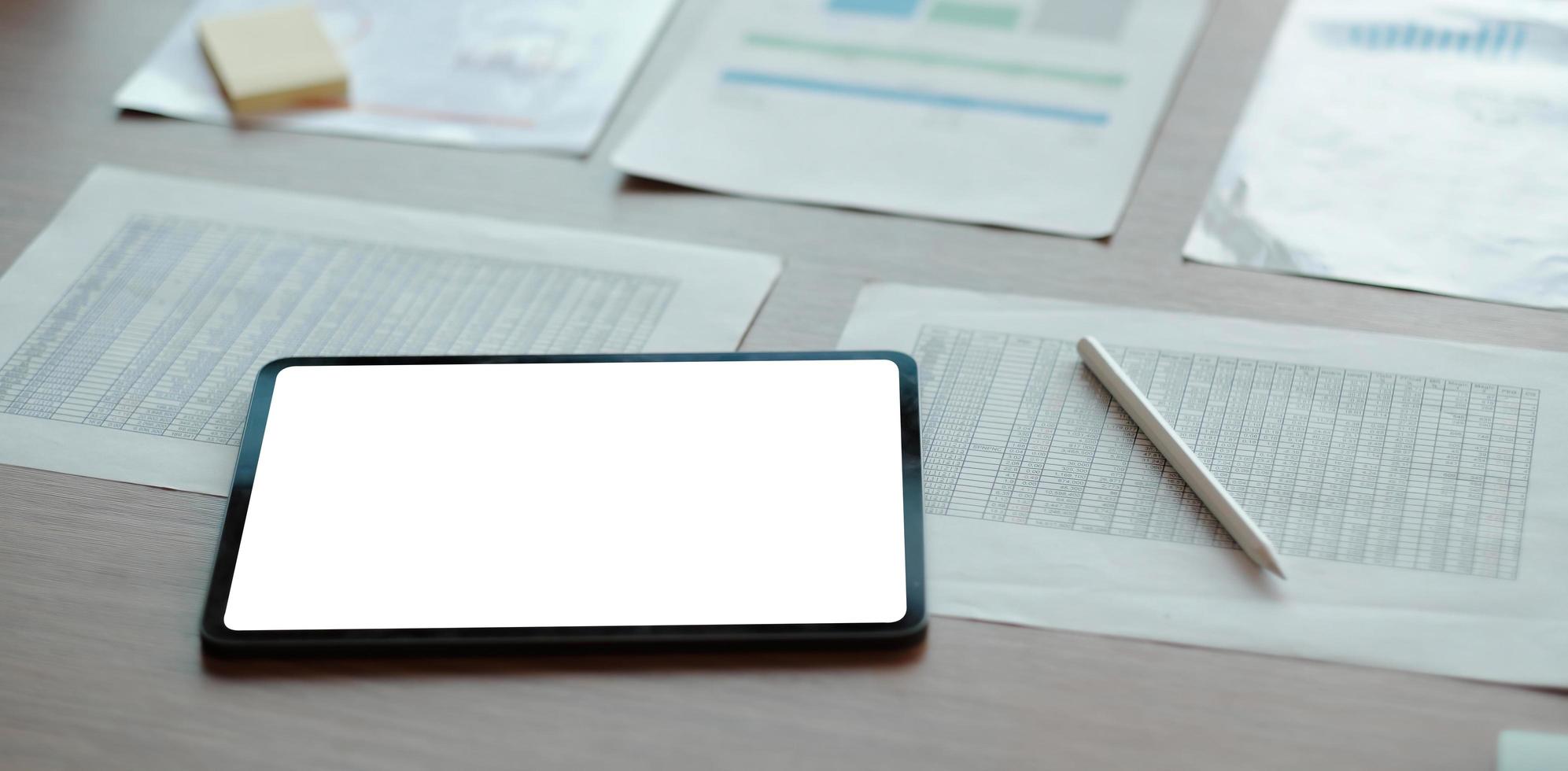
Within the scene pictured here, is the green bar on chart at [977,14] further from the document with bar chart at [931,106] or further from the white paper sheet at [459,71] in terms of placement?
the white paper sheet at [459,71]

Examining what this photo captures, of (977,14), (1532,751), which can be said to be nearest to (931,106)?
(977,14)

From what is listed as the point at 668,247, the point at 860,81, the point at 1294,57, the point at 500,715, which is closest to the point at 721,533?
the point at 500,715

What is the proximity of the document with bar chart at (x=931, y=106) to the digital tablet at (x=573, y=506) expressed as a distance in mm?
183

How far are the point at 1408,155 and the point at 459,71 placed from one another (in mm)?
596

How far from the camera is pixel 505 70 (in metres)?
0.91

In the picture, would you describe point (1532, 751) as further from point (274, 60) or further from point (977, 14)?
point (274, 60)

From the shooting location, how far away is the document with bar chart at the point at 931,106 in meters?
0.78

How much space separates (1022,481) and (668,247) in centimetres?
26

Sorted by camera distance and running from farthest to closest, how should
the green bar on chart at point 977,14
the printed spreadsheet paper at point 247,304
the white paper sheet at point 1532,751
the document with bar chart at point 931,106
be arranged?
the green bar on chart at point 977,14
the document with bar chart at point 931,106
the printed spreadsheet paper at point 247,304
the white paper sheet at point 1532,751

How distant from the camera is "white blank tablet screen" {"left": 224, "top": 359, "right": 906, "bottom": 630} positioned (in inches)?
21.0

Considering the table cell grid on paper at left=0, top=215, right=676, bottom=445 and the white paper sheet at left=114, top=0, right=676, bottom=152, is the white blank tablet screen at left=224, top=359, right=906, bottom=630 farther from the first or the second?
the white paper sheet at left=114, top=0, right=676, bottom=152

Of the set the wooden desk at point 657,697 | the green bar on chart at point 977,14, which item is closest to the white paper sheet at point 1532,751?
the wooden desk at point 657,697

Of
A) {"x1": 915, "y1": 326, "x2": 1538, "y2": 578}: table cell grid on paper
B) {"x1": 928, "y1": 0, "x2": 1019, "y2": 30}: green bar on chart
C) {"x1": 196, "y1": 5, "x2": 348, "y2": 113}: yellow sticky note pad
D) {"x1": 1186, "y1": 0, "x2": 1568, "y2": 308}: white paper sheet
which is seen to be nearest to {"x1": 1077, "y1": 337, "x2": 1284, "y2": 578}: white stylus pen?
{"x1": 915, "y1": 326, "x2": 1538, "y2": 578}: table cell grid on paper

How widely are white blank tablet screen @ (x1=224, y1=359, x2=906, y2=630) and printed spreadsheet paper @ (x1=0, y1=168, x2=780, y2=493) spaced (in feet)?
0.17
